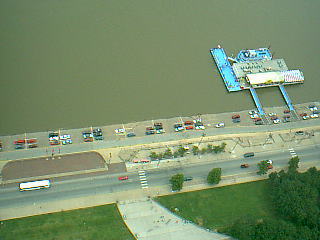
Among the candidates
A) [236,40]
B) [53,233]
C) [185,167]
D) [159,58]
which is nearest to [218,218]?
[185,167]

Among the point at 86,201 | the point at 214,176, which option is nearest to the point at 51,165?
the point at 86,201

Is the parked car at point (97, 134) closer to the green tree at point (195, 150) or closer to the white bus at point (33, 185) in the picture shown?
the white bus at point (33, 185)

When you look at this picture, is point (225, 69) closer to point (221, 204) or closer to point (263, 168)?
point (263, 168)

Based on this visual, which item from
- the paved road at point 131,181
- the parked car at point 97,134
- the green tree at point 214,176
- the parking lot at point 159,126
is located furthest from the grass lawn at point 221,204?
the parked car at point 97,134

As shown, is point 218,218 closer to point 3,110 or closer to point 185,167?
point 185,167

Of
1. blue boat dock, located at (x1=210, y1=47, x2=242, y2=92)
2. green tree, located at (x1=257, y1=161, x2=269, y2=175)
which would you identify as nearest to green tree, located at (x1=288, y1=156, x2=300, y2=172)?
green tree, located at (x1=257, y1=161, x2=269, y2=175)

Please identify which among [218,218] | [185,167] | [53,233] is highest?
[185,167]
